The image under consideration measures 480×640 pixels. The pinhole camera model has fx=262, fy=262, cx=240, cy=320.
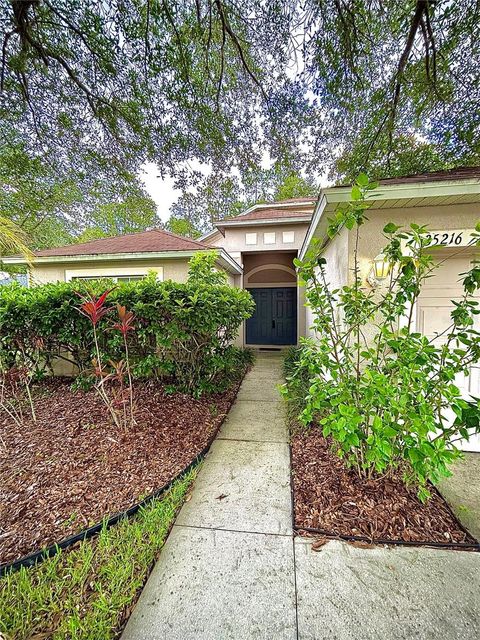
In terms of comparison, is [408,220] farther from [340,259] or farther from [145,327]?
[145,327]

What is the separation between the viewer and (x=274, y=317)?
10336 mm

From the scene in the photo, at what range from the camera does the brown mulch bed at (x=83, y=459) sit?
2.06 metres

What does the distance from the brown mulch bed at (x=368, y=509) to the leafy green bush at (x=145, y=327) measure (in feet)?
7.47

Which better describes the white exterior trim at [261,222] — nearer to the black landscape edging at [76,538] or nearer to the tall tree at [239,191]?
the tall tree at [239,191]

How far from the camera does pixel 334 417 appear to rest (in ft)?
6.69

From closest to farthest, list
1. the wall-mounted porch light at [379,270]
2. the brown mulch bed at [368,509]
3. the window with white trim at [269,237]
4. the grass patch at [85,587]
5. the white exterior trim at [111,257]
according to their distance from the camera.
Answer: the grass patch at [85,587] < the brown mulch bed at [368,509] < the wall-mounted porch light at [379,270] < the white exterior trim at [111,257] < the window with white trim at [269,237]

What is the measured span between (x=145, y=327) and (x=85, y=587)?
10.0 feet

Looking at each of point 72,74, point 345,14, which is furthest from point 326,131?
point 72,74

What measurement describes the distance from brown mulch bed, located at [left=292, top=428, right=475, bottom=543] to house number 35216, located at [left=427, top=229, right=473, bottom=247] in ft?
8.71

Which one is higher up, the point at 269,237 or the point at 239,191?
the point at 239,191

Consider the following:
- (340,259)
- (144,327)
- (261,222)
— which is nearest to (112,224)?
(261,222)

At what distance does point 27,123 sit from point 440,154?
920cm

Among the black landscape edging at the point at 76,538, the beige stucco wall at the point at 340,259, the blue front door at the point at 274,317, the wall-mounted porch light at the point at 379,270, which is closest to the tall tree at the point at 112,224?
the blue front door at the point at 274,317

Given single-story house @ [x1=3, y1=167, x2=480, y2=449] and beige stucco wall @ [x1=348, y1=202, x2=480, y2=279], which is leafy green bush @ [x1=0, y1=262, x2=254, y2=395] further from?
beige stucco wall @ [x1=348, y1=202, x2=480, y2=279]
